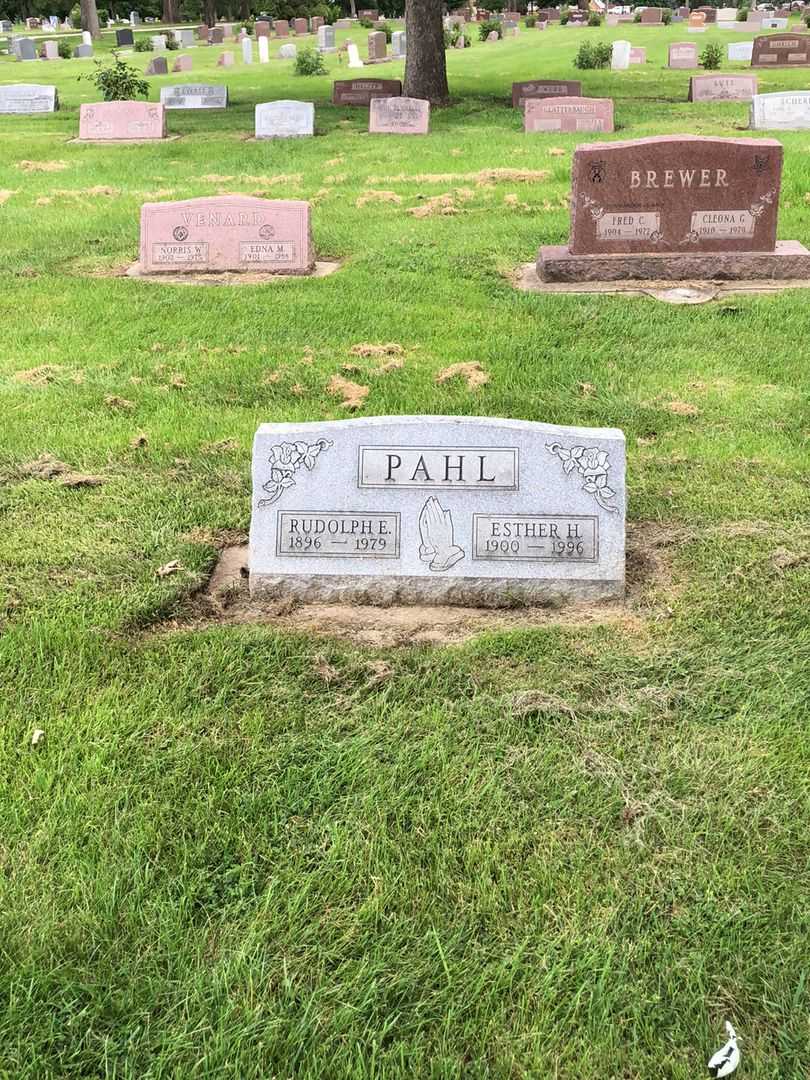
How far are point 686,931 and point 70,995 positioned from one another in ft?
5.40

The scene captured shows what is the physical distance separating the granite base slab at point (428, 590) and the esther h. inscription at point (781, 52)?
29.9m

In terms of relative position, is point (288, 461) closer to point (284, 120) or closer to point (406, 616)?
point (406, 616)

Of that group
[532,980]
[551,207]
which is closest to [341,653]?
[532,980]

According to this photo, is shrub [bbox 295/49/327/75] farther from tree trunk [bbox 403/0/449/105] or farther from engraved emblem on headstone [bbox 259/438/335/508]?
engraved emblem on headstone [bbox 259/438/335/508]

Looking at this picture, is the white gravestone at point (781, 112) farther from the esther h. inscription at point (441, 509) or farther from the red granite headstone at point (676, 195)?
the esther h. inscription at point (441, 509)

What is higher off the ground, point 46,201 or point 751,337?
point 46,201

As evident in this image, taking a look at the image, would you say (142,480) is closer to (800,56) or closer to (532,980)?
(532,980)

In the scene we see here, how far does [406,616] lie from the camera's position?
414 cm

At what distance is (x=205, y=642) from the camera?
3.90 meters

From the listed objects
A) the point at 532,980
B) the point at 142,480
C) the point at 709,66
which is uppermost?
the point at 709,66

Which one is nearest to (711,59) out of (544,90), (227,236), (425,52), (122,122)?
(544,90)

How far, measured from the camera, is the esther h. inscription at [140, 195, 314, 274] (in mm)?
9477

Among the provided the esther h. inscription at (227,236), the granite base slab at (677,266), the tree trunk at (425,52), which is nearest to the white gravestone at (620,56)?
the tree trunk at (425,52)

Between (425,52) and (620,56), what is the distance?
12.7 m
